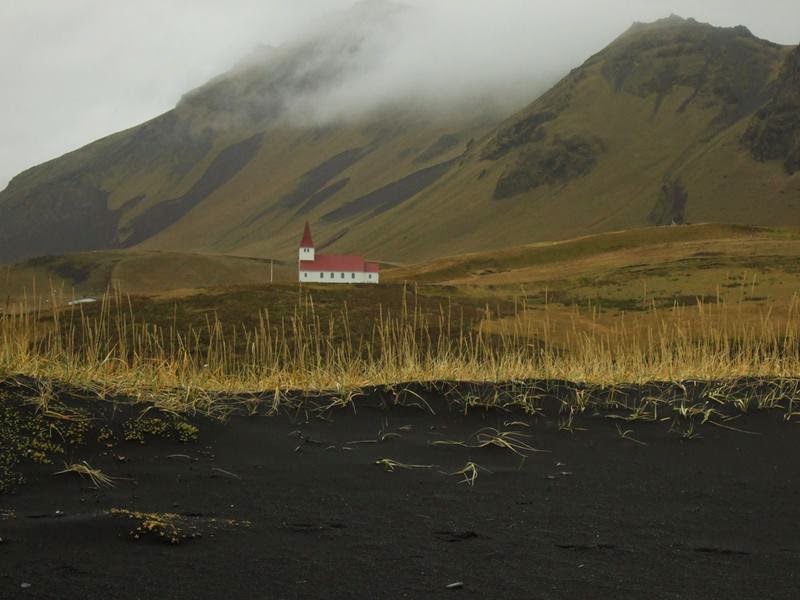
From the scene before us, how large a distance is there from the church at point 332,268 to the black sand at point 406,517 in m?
59.6

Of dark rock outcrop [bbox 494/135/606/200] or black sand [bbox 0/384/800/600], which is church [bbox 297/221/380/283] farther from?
dark rock outcrop [bbox 494/135/606/200]

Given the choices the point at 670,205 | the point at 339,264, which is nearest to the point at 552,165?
the point at 670,205

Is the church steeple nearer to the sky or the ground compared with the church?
nearer to the sky

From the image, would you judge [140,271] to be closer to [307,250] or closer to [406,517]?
[307,250]

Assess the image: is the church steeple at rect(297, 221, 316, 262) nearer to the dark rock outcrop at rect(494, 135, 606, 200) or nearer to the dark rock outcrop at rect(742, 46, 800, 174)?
the dark rock outcrop at rect(742, 46, 800, 174)

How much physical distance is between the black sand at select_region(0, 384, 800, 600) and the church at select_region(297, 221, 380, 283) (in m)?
59.6

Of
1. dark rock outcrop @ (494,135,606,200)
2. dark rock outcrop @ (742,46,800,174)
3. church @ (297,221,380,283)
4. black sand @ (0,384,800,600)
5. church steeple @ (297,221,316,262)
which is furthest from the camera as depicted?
dark rock outcrop @ (494,135,606,200)

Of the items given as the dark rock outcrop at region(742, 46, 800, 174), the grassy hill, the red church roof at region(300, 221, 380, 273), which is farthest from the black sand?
the dark rock outcrop at region(742, 46, 800, 174)

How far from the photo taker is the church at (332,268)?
67125 mm

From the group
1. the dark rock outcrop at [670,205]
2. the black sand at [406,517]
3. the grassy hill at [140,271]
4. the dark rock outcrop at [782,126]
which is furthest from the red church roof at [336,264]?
the dark rock outcrop at [782,126]

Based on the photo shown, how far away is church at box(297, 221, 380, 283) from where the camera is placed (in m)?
67.1

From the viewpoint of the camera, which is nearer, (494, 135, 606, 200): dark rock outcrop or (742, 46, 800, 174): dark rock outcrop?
(742, 46, 800, 174): dark rock outcrop

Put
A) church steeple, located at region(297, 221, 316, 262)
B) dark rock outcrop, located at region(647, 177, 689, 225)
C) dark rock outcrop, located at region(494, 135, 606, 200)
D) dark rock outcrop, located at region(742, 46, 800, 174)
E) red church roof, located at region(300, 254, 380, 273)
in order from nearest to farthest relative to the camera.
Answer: red church roof, located at region(300, 254, 380, 273) < church steeple, located at region(297, 221, 316, 262) < dark rock outcrop, located at region(647, 177, 689, 225) < dark rock outcrop, located at region(742, 46, 800, 174) < dark rock outcrop, located at region(494, 135, 606, 200)

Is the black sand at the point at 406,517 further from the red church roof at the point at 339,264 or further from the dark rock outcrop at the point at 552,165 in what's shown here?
the dark rock outcrop at the point at 552,165
